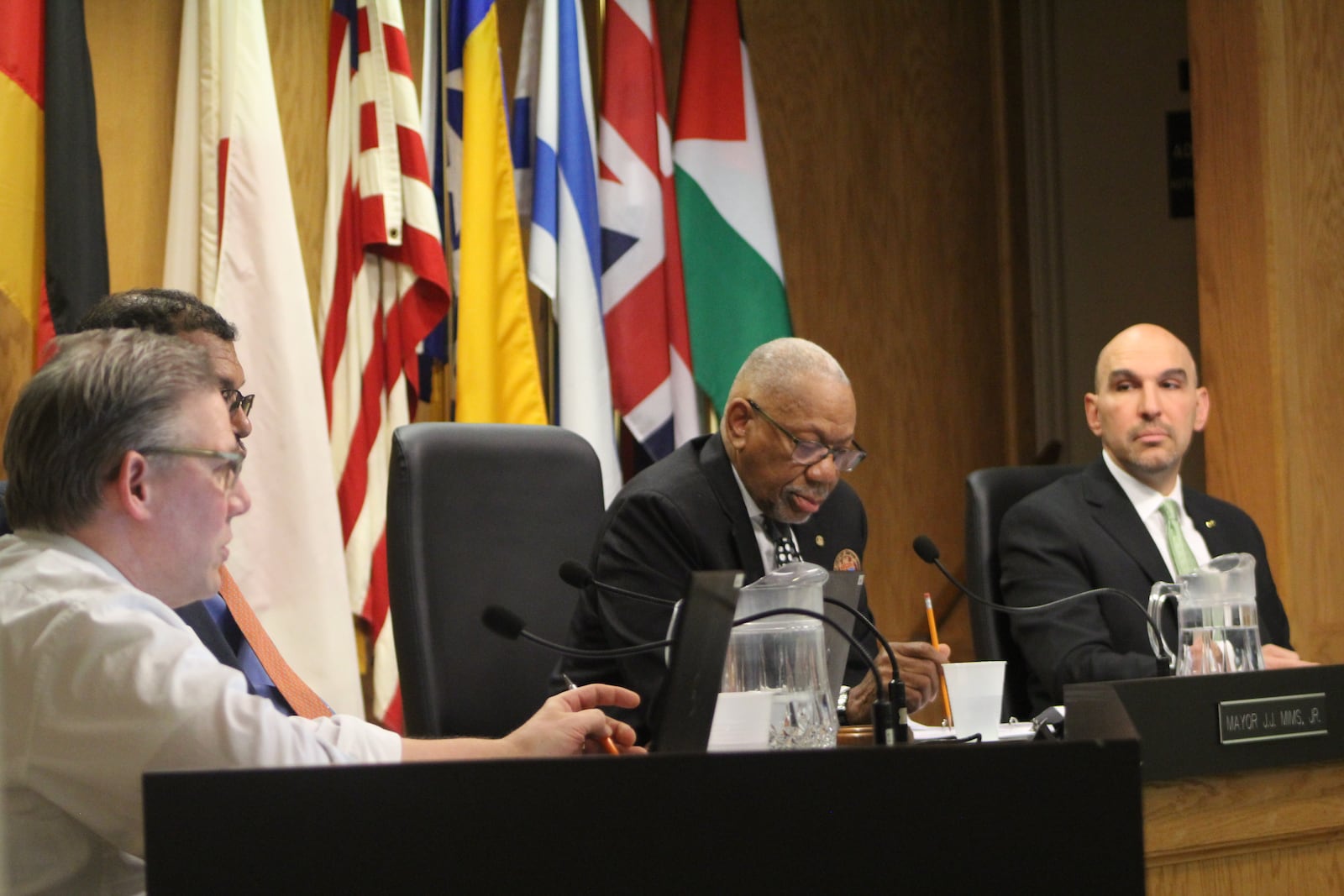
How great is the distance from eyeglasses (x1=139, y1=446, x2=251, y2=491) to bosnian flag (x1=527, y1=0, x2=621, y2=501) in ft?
7.06

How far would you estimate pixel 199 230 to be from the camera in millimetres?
3289

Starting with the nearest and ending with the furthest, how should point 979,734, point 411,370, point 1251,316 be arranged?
point 979,734 → point 411,370 → point 1251,316

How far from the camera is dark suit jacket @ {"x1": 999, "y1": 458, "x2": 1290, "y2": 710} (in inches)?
113

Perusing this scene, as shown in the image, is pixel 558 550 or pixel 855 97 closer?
pixel 558 550

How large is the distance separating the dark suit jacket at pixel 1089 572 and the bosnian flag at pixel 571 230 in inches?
43.4

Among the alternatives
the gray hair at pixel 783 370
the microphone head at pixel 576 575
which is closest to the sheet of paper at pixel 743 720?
the microphone head at pixel 576 575

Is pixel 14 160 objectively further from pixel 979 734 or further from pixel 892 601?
pixel 892 601

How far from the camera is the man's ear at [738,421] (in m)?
2.81

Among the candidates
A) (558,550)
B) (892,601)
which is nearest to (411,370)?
(558,550)

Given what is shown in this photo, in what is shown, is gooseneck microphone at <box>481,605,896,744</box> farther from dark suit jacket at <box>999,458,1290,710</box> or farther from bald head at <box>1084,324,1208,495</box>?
bald head at <box>1084,324,1208,495</box>

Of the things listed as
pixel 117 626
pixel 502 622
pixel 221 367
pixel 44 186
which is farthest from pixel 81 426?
pixel 44 186

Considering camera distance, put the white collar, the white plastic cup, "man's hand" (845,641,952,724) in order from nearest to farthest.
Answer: the white plastic cup < "man's hand" (845,641,952,724) < the white collar

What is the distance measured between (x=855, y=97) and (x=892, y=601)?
1.57 m

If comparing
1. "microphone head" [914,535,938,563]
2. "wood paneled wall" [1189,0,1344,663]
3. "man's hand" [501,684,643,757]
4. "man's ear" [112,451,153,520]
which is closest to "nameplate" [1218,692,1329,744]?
"microphone head" [914,535,938,563]
